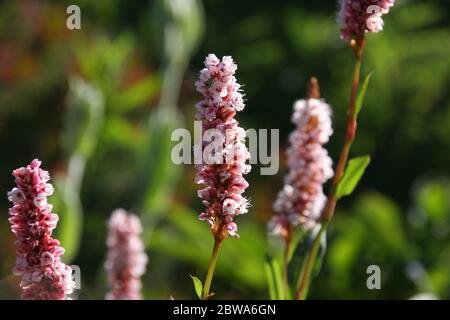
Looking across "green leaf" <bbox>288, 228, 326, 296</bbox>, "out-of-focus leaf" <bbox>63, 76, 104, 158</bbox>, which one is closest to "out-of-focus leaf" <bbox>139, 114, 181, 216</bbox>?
"out-of-focus leaf" <bbox>63, 76, 104, 158</bbox>

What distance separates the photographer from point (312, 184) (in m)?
0.80

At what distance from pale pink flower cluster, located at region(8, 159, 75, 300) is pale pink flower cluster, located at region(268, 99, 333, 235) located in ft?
0.89

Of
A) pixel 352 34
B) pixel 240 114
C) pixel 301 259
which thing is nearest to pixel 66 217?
pixel 301 259

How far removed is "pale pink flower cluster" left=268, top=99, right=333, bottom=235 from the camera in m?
0.79

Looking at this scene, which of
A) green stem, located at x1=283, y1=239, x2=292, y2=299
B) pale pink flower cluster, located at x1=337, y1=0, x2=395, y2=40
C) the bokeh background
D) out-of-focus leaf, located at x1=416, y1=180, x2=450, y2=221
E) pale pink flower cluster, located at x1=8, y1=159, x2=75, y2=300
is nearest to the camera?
pale pink flower cluster, located at x1=8, y1=159, x2=75, y2=300

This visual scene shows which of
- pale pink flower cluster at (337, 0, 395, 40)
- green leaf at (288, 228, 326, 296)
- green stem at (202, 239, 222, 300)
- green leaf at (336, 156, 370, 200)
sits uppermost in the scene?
pale pink flower cluster at (337, 0, 395, 40)

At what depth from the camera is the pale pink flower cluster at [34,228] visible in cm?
57

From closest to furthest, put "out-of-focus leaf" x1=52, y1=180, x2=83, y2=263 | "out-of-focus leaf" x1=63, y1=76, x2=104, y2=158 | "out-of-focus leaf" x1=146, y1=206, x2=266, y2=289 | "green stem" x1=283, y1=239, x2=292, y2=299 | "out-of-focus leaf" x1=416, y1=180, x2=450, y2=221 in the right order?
1. "green stem" x1=283, y1=239, x2=292, y2=299
2. "out-of-focus leaf" x1=52, y1=180, x2=83, y2=263
3. "out-of-focus leaf" x1=63, y1=76, x2=104, y2=158
4. "out-of-focus leaf" x1=146, y1=206, x2=266, y2=289
5. "out-of-focus leaf" x1=416, y1=180, x2=450, y2=221

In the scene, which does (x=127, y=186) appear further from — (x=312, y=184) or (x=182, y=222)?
(x=312, y=184)

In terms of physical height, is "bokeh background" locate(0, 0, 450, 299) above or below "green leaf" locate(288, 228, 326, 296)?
above

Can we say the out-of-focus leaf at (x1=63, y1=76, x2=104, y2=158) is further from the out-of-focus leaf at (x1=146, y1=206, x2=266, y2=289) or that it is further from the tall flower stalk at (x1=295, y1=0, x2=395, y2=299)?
the tall flower stalk at (x1=295, y1=0, x2=395, y2=299)

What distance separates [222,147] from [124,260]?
360 mm

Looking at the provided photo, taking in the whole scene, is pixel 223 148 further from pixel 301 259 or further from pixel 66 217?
pixel 66 217
